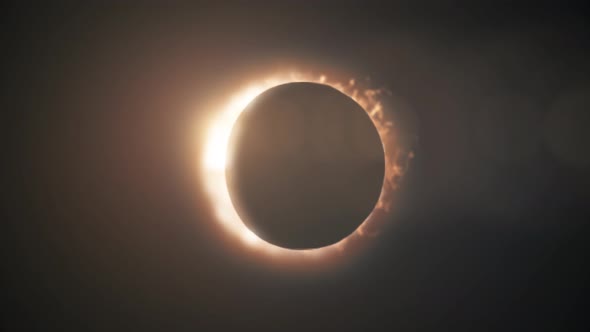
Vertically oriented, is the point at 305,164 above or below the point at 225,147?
below

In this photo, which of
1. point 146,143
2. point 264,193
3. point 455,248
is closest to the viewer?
point 264,193

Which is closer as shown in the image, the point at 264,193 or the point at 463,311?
the point at 264,193

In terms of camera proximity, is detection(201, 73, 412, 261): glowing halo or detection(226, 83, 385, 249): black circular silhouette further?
detection(201, 73, 412, 261): glowing halo

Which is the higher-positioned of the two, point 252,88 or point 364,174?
point 252,88

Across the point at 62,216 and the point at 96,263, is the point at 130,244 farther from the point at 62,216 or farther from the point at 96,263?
the point at 62,216

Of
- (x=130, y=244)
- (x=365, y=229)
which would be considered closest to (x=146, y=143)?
(x=130, y=244)
